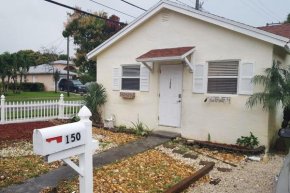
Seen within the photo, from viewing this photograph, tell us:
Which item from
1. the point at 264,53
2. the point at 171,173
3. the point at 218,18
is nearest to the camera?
the point at 171,173

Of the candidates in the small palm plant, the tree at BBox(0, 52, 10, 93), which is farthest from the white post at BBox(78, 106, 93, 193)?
the tree at BBox(0, 52, 10, 93)

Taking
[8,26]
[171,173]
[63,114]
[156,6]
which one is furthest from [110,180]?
[8,26]

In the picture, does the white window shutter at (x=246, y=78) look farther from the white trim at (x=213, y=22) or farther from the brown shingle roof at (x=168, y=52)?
the brown shingle roof at (x=168, y=52)

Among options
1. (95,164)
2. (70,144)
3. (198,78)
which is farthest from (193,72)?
(70,144)

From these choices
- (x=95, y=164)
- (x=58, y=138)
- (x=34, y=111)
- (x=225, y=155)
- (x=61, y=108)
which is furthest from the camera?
(x=61, y=108)

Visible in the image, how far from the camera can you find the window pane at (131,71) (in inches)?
348

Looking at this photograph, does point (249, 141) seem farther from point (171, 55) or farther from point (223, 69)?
point (171, 55)

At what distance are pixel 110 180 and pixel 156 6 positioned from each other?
20.2 ft

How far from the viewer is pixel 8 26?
21641 millimetres

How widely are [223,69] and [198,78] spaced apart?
812 mm

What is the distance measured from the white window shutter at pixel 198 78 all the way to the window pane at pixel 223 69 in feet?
0.81

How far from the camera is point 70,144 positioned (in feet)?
7.44

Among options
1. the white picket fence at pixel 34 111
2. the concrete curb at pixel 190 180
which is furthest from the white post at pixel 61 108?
the concrete curb at pixel 190 180

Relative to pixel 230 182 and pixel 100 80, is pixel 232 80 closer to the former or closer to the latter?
pixel 230 182
